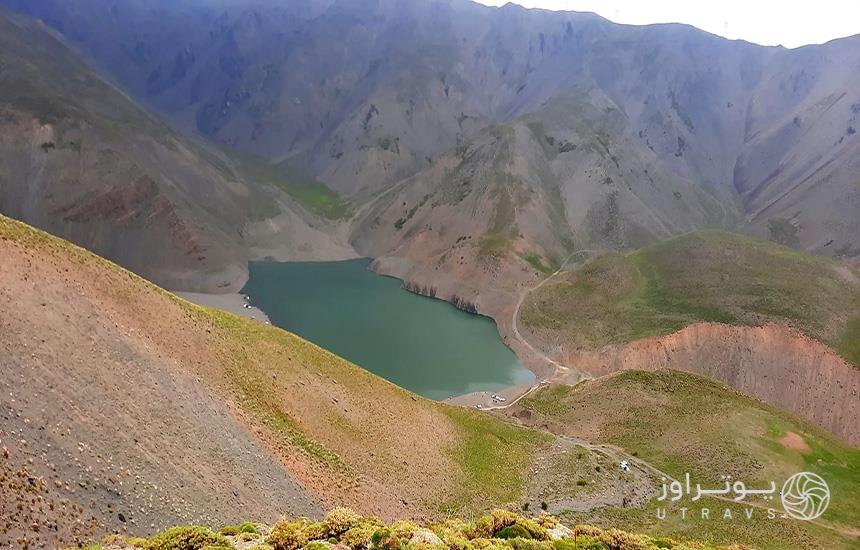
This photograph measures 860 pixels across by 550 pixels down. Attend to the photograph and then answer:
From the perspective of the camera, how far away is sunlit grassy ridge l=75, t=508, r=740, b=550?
17578 mm

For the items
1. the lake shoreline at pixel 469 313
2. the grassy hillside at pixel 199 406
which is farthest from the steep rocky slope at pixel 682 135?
the grassy hillside at pixel 199 406

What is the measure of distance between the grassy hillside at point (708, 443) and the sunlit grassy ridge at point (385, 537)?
16639 mm

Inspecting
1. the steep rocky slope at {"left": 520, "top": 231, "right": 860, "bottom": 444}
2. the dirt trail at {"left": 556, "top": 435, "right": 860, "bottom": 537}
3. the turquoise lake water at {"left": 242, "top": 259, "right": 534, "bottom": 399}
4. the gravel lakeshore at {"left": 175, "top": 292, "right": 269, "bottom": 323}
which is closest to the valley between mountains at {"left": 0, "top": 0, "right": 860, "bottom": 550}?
the steep rocky slope at {"left": 520, "top": 231, "right": 860, "bottom": 444}

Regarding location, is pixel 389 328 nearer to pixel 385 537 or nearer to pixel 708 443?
pixel 708 443

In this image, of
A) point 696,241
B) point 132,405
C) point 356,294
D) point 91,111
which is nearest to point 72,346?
point 132,405

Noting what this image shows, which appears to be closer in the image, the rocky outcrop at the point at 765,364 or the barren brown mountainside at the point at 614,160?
the rocky outcrop at the point at 765,364

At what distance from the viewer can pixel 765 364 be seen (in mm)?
64938

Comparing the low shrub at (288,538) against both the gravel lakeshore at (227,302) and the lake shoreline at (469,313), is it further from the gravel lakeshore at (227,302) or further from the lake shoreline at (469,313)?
the gravel lakeshore at (227,302)

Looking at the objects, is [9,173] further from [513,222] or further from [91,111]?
[513,222]

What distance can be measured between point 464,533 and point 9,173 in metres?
108

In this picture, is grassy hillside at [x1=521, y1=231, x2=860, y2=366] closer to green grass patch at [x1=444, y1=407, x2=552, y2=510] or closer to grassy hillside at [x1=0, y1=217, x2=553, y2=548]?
green grass patch at [x1=444, y1=407, x2=552, y2=510]

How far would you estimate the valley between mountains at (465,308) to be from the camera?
82.4ft

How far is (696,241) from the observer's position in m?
88.0

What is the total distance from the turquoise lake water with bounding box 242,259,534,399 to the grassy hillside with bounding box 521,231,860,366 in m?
9.71
